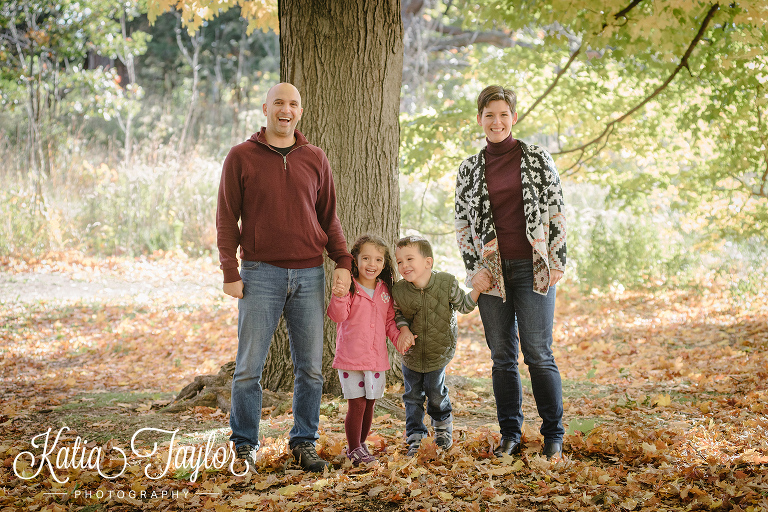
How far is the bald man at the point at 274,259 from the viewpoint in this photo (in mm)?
3094

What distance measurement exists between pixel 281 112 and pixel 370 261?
0.86 metres

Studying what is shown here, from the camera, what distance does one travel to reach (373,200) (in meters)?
4.33

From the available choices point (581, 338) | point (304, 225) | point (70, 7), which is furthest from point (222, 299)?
point (70, 7)

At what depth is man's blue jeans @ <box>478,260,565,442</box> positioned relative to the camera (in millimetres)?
3115

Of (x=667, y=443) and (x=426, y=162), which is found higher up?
(x=426, y=162)

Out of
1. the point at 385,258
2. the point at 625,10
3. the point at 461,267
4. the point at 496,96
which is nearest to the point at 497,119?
the point at 496,96

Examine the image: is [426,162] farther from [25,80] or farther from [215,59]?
[215,59]

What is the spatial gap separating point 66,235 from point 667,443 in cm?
1050

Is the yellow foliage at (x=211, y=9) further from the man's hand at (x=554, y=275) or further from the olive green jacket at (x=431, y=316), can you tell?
the man's hand at (x=554, y=275)

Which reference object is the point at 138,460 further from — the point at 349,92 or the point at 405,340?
the point at 349,92

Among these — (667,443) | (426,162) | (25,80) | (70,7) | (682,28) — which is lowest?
(667,443)

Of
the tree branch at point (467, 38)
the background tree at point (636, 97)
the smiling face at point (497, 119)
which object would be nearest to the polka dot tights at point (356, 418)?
the smiling face at point (497, 119)

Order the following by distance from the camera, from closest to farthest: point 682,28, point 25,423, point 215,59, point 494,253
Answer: point 494,253 → point 25,423 → point 682,28 → point 215,59

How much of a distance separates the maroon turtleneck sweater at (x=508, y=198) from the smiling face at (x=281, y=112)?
1010 mm
